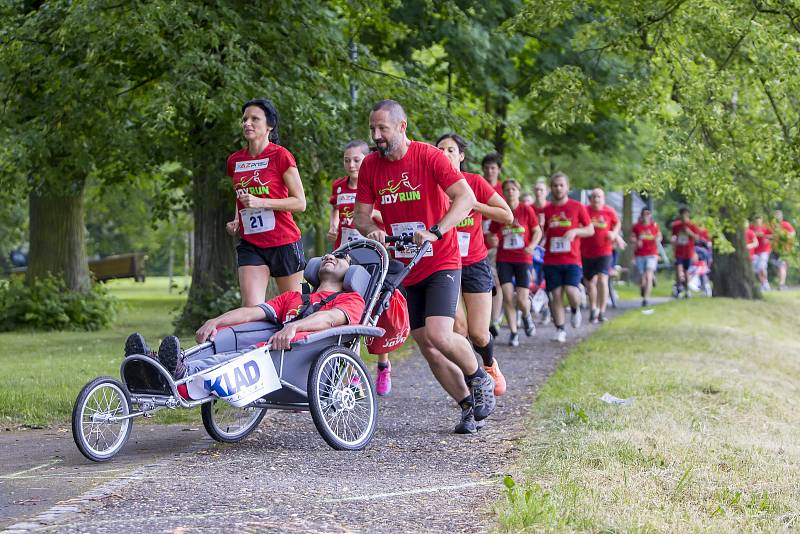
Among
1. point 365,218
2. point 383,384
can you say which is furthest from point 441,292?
point 383,384

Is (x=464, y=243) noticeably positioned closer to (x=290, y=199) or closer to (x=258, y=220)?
(x=290, y=199)

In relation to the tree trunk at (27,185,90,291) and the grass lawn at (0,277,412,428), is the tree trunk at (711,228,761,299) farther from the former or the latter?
the tree trunk at (27,185,90,291)

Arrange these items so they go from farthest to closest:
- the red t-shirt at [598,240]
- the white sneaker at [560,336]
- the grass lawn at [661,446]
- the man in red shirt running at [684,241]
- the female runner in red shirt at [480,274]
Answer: the man in red shirt running at [684,241], the red t-shirt at [598,240], the white sneaker at [560,336], the female runner in red shirt at [480,274], the grass lawn at [661,446]

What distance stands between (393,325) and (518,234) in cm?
660

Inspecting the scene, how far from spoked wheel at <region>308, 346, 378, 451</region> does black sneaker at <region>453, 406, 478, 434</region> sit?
2.40 ft

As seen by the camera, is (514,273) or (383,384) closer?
(383,384)

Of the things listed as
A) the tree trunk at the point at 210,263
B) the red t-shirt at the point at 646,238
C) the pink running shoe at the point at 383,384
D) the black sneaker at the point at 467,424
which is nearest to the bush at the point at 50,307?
the tree trunk at the point at 210,263

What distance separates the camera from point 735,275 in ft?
88.4

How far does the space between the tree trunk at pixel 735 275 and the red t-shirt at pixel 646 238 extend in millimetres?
4051

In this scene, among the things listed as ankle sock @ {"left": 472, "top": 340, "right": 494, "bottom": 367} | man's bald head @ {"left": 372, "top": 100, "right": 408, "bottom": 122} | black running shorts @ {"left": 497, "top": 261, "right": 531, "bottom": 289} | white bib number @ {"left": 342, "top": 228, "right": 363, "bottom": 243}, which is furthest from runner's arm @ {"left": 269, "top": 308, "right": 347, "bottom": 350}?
black running shorts @ {"left": 497, "top": 261, "right": 531, "bottom": 289}

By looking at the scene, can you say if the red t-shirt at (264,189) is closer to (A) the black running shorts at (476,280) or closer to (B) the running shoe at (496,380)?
(A) the black running shorts at (476,280)

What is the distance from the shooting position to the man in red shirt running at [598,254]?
18.9 meters

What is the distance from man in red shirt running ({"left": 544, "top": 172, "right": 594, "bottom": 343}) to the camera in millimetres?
15344

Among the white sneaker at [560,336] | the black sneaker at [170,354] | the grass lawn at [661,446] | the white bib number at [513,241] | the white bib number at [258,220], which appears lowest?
the grass lawn at [661,446]
